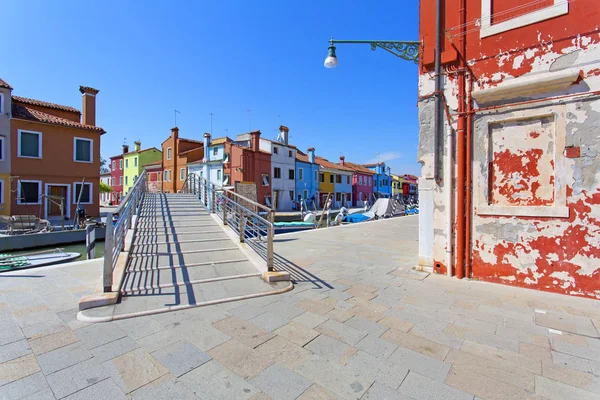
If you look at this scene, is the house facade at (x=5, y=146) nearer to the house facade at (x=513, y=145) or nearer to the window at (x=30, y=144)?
the window at (x=30, y=144)

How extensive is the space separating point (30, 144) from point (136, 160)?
23.9m

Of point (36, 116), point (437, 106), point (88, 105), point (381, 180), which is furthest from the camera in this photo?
point (381, 180)

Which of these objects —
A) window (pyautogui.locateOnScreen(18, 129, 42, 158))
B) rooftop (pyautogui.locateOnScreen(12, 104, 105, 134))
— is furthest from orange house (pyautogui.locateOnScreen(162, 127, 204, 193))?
window (pyautogui.locateOnScreen(18, 129, 42, 158))

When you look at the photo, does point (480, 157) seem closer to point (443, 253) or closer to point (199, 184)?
point (443, 253)

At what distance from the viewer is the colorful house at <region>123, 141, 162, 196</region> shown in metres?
40.4

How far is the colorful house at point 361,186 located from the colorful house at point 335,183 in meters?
1.16

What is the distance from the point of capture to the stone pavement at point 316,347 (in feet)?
7.06

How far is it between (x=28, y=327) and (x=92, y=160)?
69.6 ft

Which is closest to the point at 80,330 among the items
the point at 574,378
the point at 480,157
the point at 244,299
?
the point at 244,299

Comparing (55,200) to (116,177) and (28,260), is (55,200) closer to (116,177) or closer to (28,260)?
(28,260)

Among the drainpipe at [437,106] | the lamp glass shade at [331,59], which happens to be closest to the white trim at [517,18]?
the drainpipe at [437,106]

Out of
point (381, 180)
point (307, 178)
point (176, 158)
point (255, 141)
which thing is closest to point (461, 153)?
point (255, 141)

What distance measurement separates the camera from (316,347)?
8.98 ft

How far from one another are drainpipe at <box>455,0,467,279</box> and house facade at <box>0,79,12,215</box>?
2276 cm
